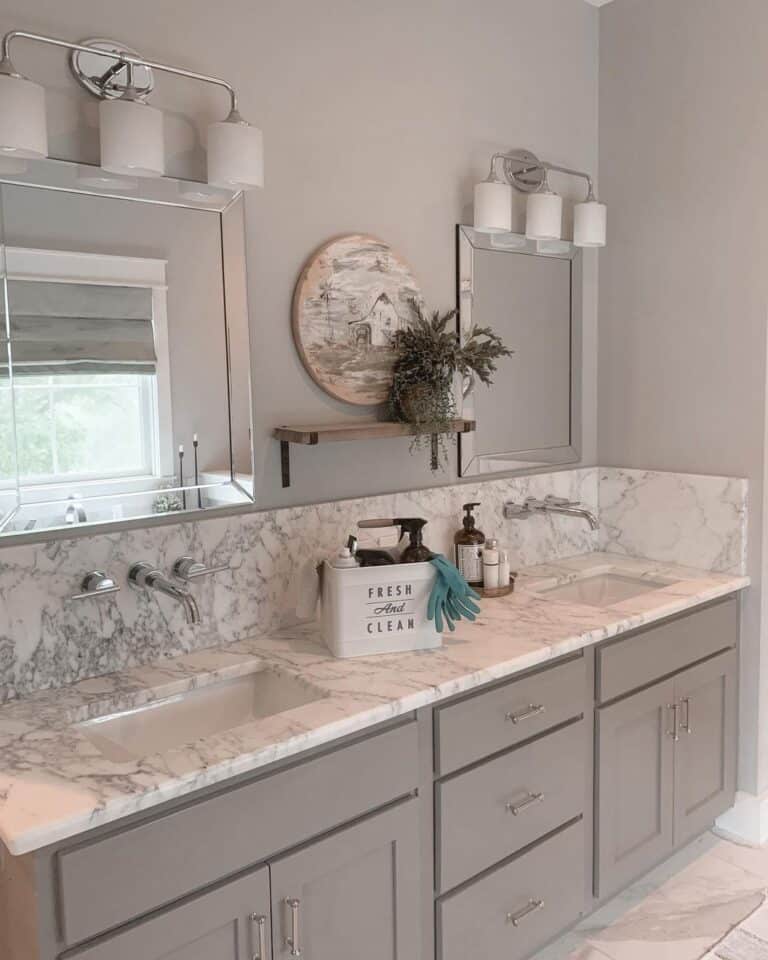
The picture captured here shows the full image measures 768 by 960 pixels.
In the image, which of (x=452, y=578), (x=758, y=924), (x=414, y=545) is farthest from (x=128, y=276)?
(x=758, y=924)

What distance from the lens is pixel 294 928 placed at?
1586 mm

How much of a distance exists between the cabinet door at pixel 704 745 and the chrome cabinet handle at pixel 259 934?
146 centimetres

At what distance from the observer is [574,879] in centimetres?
225

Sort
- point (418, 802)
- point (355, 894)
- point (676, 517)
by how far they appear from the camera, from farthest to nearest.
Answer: point (676, 517), point (418, 802), point (355, 894)

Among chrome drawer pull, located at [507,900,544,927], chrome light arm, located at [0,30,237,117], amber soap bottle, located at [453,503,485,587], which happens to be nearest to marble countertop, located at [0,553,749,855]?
amber soap bottle, located at [453,503,485,587]

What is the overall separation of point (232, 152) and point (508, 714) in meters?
1.42

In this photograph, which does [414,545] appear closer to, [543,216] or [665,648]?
[665,648]

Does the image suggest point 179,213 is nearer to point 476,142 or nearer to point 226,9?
point 226,9

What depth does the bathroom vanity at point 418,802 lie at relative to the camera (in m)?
1.39

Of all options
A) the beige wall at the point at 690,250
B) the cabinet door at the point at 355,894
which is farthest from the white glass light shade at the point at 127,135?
the beige wall at the point at 690,250

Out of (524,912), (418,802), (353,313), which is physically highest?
(353,313)

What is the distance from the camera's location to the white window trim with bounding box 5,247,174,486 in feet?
5.84

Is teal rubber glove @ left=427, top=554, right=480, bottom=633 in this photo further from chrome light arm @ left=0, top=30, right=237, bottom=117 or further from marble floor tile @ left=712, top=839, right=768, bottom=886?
marble floor tile @ left=712, top=839, right=768, bottom=886

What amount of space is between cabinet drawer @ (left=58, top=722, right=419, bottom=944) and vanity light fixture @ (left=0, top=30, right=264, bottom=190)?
4.15ft
